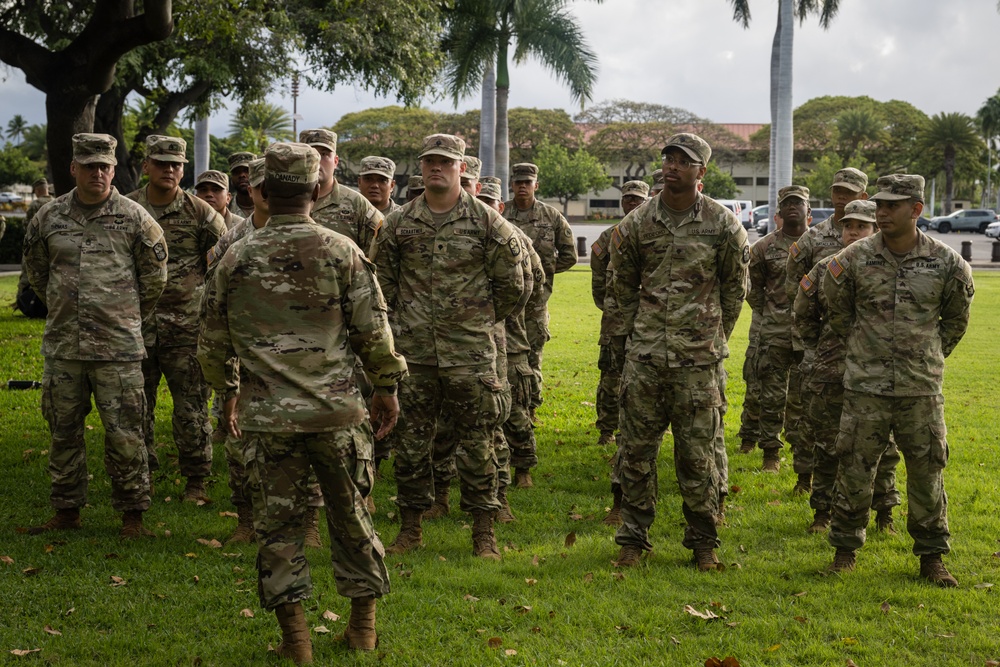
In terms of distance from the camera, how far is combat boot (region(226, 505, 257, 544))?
23.4 feet

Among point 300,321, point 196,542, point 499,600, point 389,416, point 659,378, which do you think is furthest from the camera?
point 196,542

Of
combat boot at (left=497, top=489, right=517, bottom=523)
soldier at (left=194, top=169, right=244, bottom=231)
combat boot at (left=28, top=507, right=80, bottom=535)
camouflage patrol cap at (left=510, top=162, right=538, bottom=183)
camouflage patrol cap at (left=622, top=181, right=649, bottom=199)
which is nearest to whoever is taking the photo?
combat boot at (left=28, top=507, right=80, bottom=535)

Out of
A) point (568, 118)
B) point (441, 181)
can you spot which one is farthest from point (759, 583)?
point (568, 118)

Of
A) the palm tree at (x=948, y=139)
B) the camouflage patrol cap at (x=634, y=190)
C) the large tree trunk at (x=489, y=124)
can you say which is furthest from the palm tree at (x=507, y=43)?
the palm tree at (x=948, y=139)

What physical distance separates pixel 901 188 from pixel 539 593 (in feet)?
11.1

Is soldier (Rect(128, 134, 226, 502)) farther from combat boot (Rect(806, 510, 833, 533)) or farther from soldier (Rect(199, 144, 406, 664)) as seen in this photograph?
combat boot (Rect(806, 510, 833, 533))

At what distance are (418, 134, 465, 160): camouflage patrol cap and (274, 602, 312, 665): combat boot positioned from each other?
10.2ft

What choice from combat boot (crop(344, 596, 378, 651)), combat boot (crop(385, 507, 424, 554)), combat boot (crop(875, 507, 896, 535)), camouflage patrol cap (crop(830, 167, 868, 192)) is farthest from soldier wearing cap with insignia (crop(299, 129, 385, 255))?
combat boot (crop(875, 507, 896, 535))

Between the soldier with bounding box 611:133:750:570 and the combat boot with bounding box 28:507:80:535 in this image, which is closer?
the soldier with bounding box 611:133:750:570

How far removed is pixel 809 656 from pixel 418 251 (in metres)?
3.50

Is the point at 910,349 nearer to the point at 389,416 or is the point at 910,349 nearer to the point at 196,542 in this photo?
the point at 389,416

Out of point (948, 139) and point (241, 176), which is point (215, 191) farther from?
point (948, 139)

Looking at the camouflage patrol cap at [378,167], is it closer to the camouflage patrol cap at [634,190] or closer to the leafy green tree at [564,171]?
the camouflage patrol cap at [634,190]

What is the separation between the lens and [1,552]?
22.2 feet
